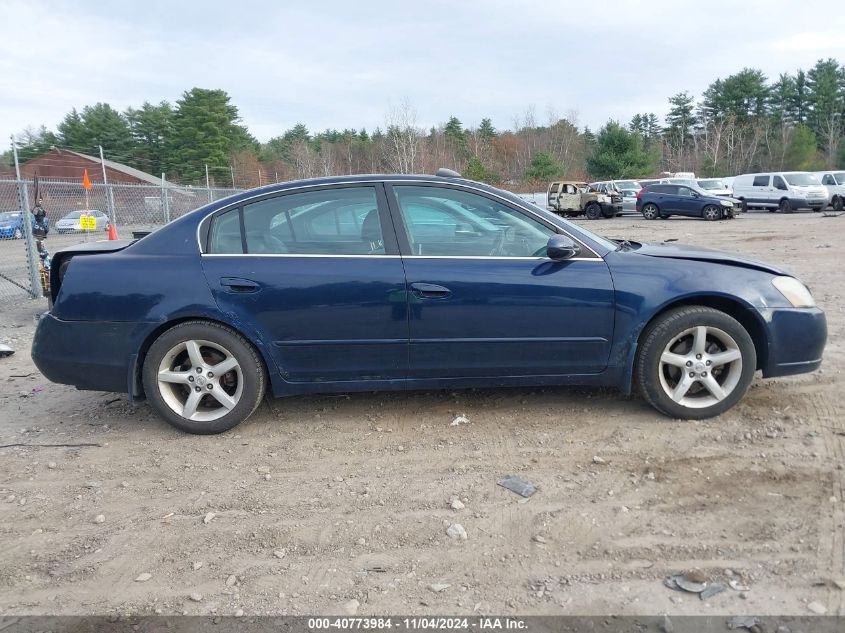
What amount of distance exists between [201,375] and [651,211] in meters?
26.0

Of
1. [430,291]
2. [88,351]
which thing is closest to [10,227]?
[88,351]

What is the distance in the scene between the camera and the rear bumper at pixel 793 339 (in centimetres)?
391

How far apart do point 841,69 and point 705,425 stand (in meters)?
73.2

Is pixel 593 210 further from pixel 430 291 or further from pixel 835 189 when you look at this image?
pixel 430 291

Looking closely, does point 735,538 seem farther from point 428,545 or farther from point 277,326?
point 277,326

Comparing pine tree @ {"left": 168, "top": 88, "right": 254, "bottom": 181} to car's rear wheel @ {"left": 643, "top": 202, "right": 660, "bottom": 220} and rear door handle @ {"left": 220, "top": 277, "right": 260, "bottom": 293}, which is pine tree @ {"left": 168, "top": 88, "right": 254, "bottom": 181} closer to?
car's rear wheel @ {"left": 643, "top": 202, "right": 660, "bottom": 220}

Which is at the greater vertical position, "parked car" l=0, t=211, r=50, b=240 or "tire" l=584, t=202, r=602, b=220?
"parked car" l=0, t=211, r=50, b=240

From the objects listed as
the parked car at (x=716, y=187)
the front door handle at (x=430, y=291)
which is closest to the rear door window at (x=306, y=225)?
the front door handle at (x=430, y=291)

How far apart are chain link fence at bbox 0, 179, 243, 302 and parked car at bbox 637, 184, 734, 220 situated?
1885 centimetres

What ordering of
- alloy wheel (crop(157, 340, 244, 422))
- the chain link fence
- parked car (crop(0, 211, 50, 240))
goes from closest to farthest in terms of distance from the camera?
alloy wheel (crop(157, 340, 244, 422)), the chain link fence, parked car (crop(0, 211, 50, 240))

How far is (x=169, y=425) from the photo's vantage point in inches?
164

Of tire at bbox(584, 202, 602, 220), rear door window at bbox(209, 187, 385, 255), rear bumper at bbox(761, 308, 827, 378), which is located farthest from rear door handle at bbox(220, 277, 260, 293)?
tire at bbox(584, 202, 602, 220)

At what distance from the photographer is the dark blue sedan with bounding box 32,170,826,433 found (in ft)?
12.6

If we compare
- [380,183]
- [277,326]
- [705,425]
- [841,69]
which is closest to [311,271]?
[277,326]
